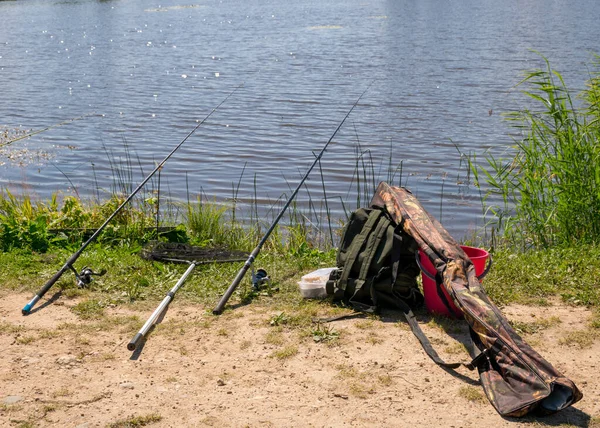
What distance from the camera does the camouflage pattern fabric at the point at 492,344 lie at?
11.2 feet

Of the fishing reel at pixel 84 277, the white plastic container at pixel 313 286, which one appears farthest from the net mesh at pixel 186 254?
the white plastic container at pixel 313 286

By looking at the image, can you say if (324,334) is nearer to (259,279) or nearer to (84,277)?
(259,279)

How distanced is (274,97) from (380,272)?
10997 mm

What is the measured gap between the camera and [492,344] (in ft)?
12.3

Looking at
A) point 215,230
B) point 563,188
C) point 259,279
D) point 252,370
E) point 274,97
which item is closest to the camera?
point 252,370

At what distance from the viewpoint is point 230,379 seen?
3807 mm

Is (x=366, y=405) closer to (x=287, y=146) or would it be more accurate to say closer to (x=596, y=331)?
(x=596, y=331)

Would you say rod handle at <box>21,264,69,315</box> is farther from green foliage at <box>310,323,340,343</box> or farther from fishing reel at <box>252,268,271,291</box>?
green foliage at <box>310,323,340,343</box>

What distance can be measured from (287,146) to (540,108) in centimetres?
451

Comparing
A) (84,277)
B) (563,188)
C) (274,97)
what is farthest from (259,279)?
(274,97)

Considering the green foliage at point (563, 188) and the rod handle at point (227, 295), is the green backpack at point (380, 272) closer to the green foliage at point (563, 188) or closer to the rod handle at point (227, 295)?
the rod handle at point (227, 295)

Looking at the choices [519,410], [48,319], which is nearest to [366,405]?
[519,410]

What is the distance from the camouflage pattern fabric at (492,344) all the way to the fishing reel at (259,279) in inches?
33.8

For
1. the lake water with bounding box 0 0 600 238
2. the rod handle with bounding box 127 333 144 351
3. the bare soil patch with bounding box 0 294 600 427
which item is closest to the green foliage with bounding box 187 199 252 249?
the lake water with bounding box 0 0 600 238
